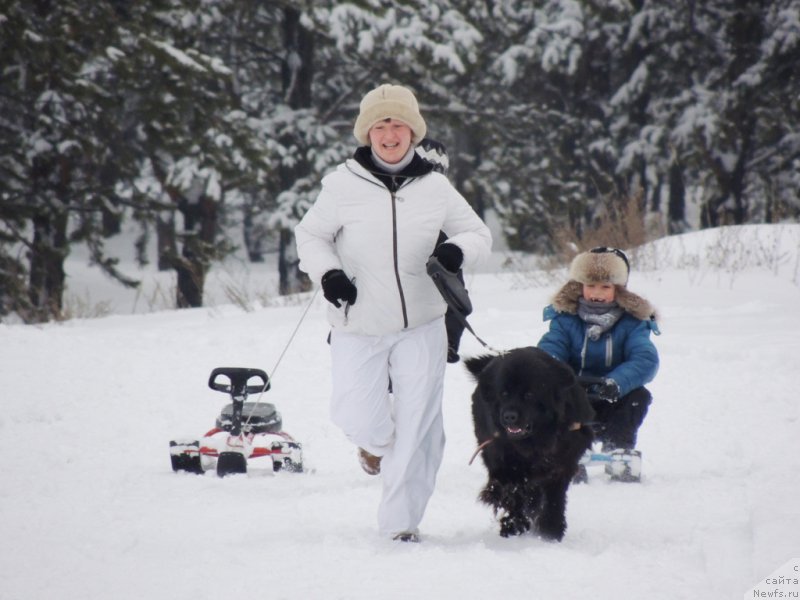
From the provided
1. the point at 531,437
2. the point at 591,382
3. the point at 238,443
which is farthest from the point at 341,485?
the point at 531,437

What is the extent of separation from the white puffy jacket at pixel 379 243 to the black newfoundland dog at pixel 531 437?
494mm

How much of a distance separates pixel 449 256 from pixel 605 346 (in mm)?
1609

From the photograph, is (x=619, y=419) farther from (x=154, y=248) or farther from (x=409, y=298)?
(x=154, y=248)

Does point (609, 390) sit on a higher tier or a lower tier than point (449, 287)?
lower

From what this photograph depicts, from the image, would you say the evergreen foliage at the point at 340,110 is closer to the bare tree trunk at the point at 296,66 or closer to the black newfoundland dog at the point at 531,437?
the bare tree trunk at the point at 296,66

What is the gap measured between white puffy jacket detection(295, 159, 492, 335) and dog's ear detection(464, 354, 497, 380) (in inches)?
10.7

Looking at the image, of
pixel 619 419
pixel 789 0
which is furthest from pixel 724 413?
pixel 789 0

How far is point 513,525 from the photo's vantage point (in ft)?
12.7

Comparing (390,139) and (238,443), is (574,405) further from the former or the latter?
(238,443)

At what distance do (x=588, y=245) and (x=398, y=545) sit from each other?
795 cm

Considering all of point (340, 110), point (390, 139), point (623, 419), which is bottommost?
point (623, 419)

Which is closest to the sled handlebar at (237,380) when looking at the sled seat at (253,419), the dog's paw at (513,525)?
the sled seat at (253,419)

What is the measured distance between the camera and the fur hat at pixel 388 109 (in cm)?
389

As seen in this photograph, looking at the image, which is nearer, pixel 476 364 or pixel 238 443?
pixel 476 364
